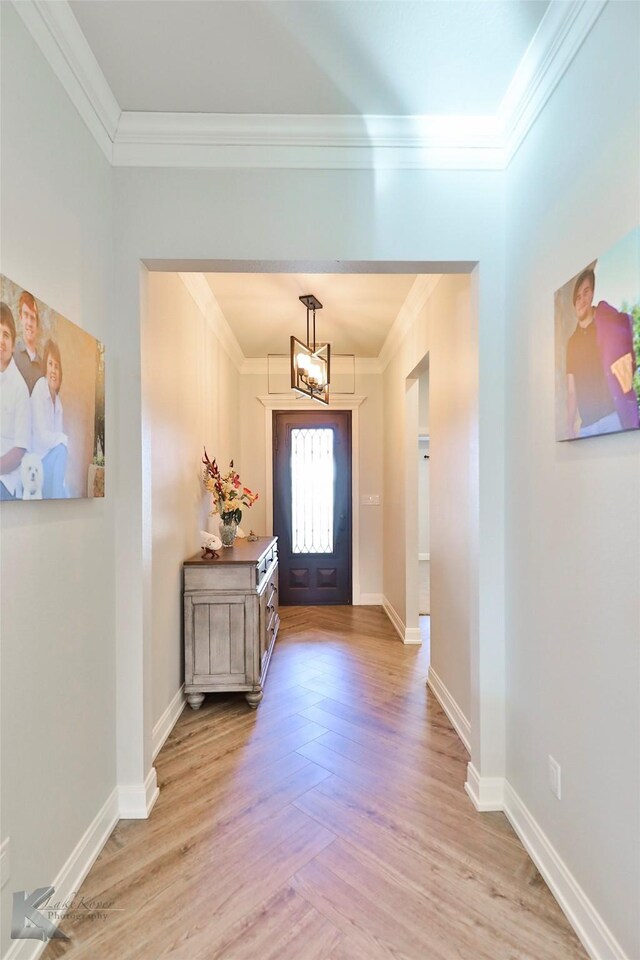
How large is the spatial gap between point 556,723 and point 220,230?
7.39 ft

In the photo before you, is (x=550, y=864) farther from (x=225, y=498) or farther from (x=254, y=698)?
(x=225, y=498)

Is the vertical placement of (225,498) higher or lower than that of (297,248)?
lower

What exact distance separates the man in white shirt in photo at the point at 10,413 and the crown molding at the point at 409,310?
222cm

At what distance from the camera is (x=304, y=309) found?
3.95 m

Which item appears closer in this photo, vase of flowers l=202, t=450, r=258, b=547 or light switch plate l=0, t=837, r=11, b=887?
light switch plate l=0, t=837, r=11, b=887

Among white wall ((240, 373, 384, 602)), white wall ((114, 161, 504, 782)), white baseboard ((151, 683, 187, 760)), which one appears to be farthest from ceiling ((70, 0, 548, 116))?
white wall ((240, 373, 384, 602))

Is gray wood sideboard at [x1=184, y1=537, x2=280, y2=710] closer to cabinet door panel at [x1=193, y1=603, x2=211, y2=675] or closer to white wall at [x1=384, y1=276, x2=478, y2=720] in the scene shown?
cabinet door panel at [x1=193, y1=603, x2=211, y2=675]

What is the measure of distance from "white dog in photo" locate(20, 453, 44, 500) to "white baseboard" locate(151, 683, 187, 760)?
1.50 meters

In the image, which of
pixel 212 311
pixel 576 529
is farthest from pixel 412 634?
pixel 212 311

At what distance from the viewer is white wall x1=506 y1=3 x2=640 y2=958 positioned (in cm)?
121

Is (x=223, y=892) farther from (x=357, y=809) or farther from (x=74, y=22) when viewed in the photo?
(x=74, y=22)

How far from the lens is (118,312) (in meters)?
1.96

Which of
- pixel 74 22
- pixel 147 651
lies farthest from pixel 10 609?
pixel 74 22

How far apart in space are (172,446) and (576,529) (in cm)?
213
